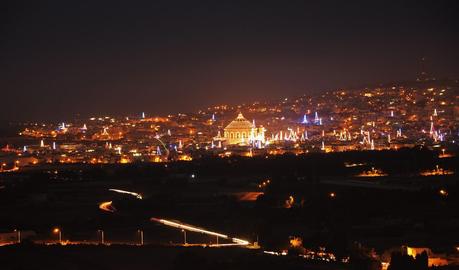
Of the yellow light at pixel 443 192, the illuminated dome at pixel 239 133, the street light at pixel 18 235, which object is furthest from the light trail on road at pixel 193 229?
the illuminated dome at pixel 239 133

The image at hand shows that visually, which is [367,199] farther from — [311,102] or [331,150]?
[311,102]

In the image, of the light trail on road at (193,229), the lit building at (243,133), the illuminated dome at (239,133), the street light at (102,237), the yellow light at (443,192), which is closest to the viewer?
the light trail on road at (193,229)

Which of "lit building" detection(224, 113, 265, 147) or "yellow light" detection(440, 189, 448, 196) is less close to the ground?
"lit building" detection(224, 113, 265, 147)

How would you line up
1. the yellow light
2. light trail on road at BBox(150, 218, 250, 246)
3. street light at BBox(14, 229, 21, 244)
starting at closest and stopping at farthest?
light trail on road at BBox(150, 218, 250, 246), street light at BBox(14, 229, 21, 244), the yellow light

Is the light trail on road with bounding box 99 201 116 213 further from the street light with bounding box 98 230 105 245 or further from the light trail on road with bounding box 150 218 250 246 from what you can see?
the street light with bounding box 98 230 105 245

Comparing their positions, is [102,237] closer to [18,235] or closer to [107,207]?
[18,235]

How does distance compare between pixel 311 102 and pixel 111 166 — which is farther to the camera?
pixel 311 102

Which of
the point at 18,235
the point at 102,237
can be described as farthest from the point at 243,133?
the point at 102,237

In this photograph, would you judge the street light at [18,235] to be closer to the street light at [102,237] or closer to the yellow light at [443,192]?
the street light at [102,237]

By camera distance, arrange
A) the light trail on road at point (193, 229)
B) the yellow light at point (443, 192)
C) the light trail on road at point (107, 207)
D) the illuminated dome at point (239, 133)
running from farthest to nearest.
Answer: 1. the illuminated dome at point (239, 133)
2. the light trail on road at point (107, 207)
3. the yellow light at point (443, 192)
4. the light trail on road at point (193, 229)

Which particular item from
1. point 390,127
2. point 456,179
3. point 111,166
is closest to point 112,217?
point 456,179

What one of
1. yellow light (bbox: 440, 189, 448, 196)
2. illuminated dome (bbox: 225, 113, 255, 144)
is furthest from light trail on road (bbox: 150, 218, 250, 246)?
illuminated dome (bbox: 225, 113, 255, 144)
